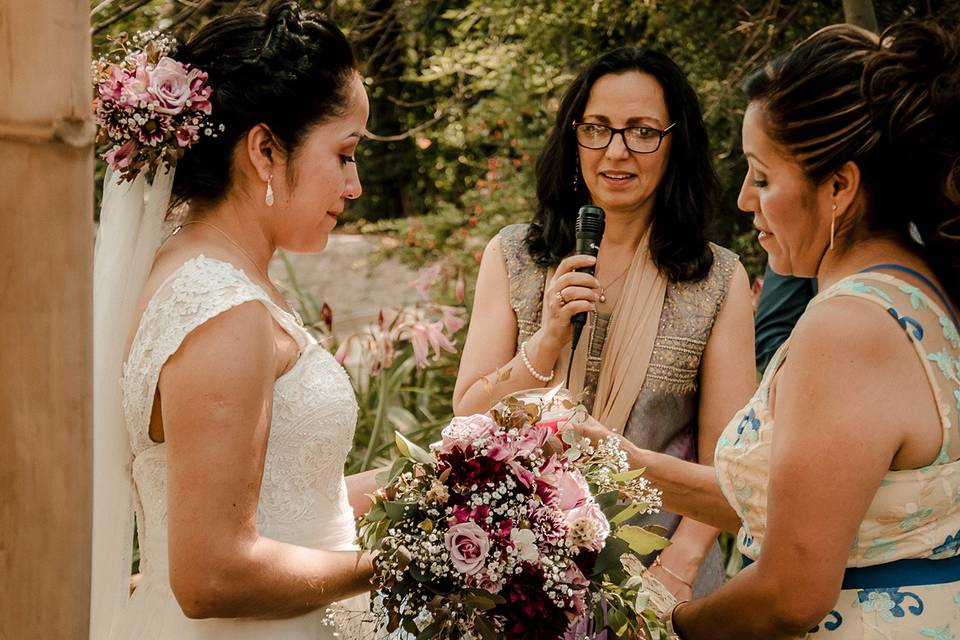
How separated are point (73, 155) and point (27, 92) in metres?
0.08

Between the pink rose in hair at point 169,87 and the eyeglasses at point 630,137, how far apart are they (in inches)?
52.4

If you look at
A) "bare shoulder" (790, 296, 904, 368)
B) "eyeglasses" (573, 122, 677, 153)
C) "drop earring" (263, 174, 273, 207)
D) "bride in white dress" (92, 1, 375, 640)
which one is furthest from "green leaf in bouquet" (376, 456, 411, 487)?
"eyeglasses" (573, 122, 677, 153)

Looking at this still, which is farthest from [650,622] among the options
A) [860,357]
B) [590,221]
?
[590,221]

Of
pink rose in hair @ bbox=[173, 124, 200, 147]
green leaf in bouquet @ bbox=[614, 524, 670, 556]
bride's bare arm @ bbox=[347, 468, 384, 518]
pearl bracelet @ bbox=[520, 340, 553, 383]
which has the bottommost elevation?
bride's bare arm @ bbox=[347, 468, 384, 518]

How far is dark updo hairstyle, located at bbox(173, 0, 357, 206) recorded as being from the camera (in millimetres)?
2180

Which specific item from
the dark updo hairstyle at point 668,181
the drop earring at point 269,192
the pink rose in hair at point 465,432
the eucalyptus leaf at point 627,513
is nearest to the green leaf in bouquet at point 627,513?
the eucalyptus leaf at point 627,513

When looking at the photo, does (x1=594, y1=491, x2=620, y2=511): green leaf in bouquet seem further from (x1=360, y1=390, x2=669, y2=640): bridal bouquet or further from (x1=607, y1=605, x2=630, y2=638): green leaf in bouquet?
(x1=607, y1=605, x2=630, y2=638): green leaf in bouquet

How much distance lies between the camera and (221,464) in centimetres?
185

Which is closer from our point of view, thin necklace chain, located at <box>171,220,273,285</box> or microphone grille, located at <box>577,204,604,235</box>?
thin necklace chain, located at <box>171,220,273,285</box>

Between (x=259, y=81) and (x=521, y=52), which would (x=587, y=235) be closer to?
(x=259, y=81)

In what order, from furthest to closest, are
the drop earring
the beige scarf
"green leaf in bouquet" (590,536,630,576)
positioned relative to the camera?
the beige scarf < the drop earring < "green leaf in bouquet" (590,536,630,576)

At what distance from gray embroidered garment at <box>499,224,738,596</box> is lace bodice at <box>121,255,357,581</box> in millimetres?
951

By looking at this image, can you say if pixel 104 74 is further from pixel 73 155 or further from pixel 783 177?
pixel 783 177

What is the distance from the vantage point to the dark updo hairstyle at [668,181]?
122 inches
